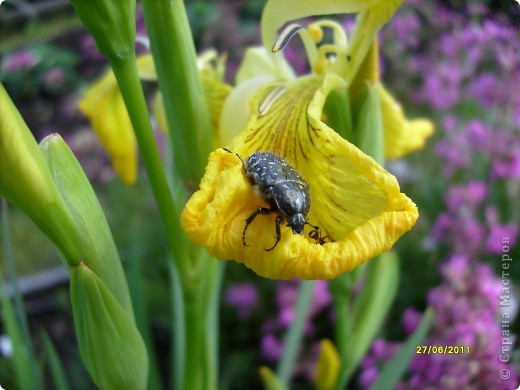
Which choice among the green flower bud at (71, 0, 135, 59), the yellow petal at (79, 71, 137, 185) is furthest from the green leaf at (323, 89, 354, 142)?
the yellow petal at (79, 71, 137, 185)

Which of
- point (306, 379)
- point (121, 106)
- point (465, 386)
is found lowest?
point (306, 379)

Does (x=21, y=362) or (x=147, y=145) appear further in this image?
(x=21, y=362)

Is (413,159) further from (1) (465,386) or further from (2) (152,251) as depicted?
(1) (465,386)

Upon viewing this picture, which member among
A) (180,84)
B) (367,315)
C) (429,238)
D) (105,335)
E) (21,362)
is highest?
(180,84)

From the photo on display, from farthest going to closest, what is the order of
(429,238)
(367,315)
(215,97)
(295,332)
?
(429,238), (295,332), (367,315), (215,97)

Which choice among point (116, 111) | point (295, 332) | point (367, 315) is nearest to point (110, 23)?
point (116, 111)

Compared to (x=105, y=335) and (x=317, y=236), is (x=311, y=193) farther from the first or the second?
(x=105, y=335)

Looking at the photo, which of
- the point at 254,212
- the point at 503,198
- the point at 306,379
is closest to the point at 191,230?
the point at 254,212
